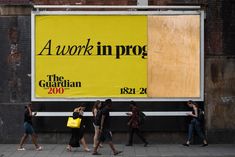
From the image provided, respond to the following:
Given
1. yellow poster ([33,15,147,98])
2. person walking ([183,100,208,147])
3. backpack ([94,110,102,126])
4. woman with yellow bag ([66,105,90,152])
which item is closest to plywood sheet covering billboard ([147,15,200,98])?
yellow poster ([33,15,147,98])

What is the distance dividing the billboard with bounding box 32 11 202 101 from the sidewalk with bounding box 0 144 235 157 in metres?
1.98

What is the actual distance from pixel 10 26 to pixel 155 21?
225 inches

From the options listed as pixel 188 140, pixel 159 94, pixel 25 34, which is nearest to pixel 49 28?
pixel 25 34

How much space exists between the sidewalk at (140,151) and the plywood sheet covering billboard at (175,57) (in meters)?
2.21

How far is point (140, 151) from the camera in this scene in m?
21.3

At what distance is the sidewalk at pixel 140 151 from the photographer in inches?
805

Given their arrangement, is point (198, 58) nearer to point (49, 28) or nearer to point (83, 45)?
point (83, 45)

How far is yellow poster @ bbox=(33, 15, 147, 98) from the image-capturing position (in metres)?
23.3

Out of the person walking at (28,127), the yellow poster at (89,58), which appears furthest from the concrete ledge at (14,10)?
the person walking at (28,127)

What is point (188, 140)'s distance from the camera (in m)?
22.6

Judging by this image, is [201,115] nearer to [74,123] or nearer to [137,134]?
[137,134]

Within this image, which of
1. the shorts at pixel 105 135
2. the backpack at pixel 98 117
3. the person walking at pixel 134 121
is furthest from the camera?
the person walking at pixel 134 121

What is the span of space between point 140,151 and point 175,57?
4.22m

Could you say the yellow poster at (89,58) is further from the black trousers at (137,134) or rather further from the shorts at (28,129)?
the shorts at (28,129)
